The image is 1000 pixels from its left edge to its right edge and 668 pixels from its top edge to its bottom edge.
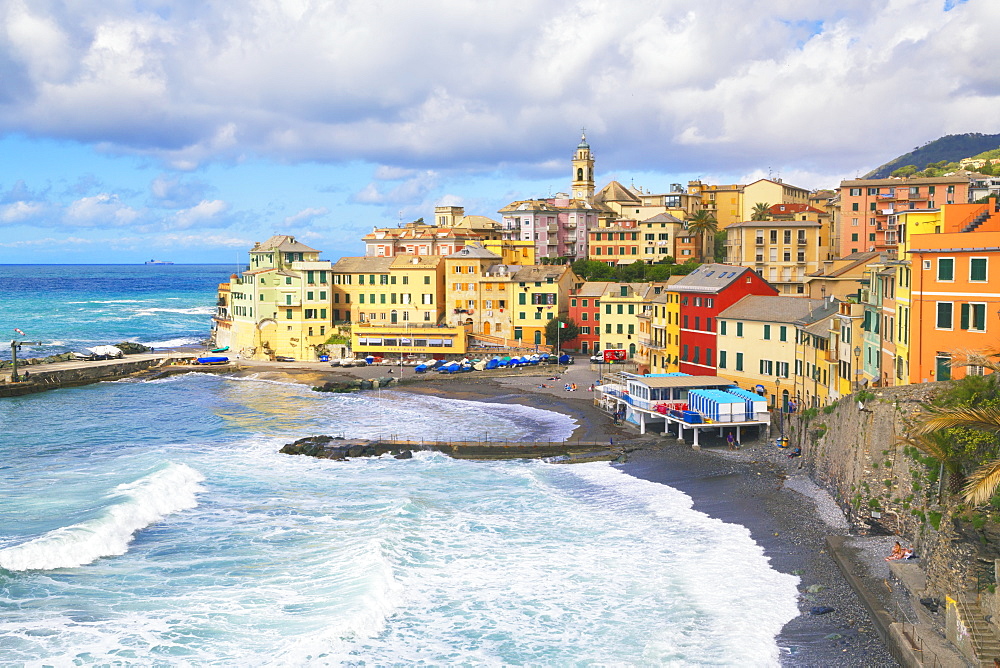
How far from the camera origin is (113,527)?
3353 centimetres

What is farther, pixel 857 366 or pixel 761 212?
pixel 761 212

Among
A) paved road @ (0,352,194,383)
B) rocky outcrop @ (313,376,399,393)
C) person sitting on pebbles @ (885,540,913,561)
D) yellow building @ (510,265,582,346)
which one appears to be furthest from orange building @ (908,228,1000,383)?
paved road @ (0,352,194,383)

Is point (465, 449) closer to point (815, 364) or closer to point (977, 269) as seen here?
point (815, 364)

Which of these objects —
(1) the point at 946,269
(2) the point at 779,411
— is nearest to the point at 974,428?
(1) the point at 946,269

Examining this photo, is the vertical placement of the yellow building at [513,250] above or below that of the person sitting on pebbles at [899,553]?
above

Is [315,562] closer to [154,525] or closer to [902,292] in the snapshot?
[154,525]

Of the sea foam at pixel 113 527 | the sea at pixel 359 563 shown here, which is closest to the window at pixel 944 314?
the sea at pixel 359 563

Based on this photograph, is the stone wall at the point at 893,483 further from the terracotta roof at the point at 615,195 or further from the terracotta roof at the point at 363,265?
the terracotta roof at the point at 615,195

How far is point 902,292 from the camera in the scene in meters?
35.0

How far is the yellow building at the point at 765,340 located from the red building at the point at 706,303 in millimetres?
1089

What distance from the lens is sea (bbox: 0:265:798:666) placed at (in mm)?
24094

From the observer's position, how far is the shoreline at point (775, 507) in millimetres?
23594

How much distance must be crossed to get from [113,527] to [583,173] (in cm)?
10456

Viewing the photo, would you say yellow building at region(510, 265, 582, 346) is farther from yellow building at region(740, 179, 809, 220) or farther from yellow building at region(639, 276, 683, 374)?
yellow building at region(740, 179, 809, 220)
